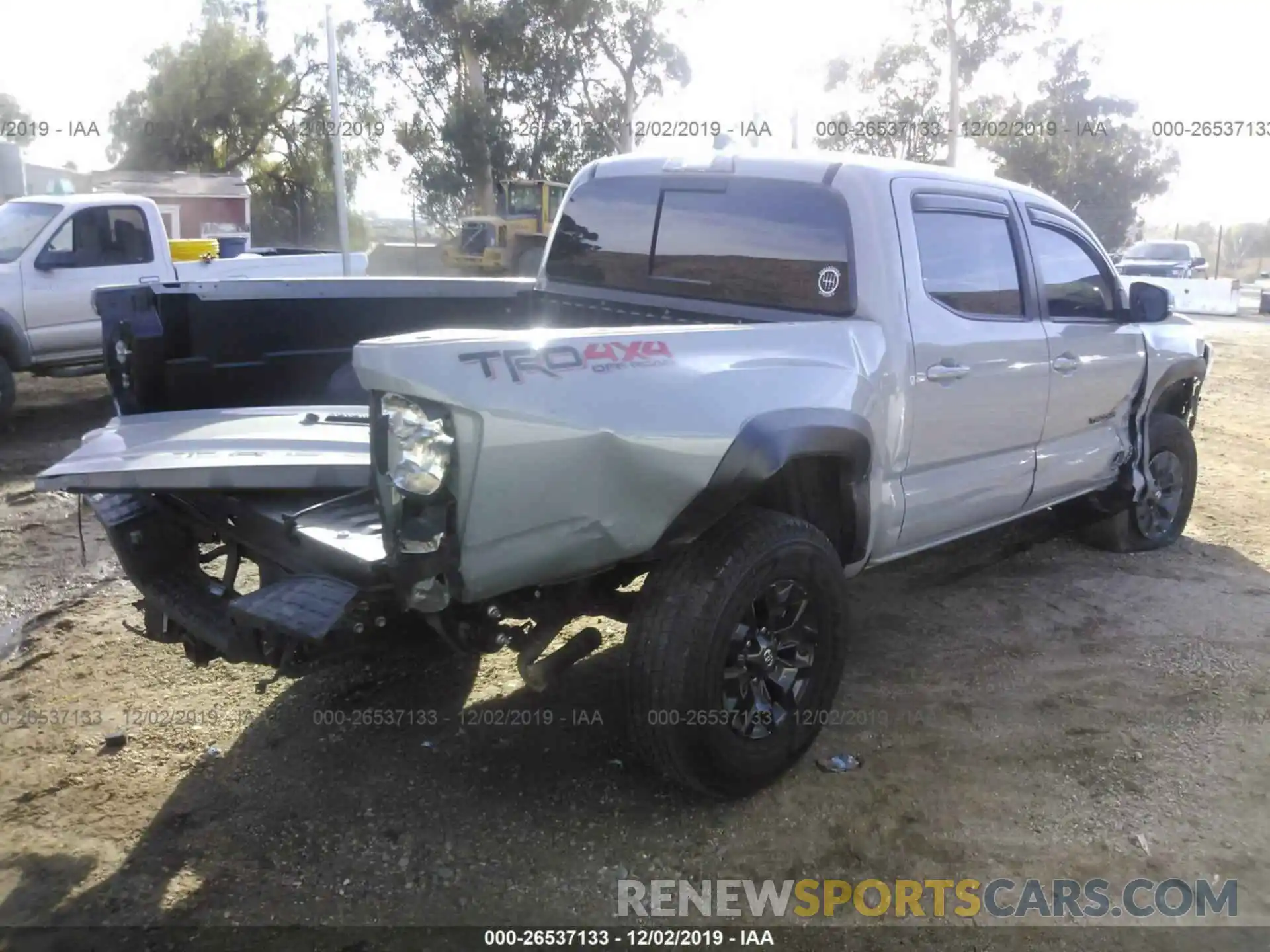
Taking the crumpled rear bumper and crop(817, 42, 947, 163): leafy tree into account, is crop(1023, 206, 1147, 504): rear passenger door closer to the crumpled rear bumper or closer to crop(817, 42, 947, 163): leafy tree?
the crumpled rear bumper

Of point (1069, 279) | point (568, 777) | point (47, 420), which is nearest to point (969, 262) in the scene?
point (1069, 279)

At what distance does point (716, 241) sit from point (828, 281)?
1.67 ft

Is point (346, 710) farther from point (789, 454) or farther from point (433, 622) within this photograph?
point (789, 454)

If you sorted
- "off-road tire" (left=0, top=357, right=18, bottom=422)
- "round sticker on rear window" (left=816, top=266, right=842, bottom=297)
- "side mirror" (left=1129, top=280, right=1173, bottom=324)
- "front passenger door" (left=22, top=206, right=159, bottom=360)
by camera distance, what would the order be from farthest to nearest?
"front passenger door" (left=22, top=206, right=159, bottom=360)
"off-road tire" (left=0, top=357, right=18, bottom=422)
"side mirror" (left=1129, top=280, right=1173, bottom=324)
"round sticker on rear window" (left=816, top=266, right=842, bottom=297)

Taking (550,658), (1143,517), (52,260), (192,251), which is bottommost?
(1143,517)

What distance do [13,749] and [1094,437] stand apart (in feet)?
15.2

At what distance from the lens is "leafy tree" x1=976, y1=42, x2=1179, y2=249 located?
3531 cm

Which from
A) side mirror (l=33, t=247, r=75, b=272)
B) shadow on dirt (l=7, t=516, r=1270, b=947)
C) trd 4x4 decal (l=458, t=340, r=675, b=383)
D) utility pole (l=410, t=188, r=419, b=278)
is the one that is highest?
utility pole (l=410, t=188, r=419, b=278)

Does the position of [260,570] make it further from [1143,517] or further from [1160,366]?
[1143,517]

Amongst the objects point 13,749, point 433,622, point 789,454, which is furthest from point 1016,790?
point 13,749

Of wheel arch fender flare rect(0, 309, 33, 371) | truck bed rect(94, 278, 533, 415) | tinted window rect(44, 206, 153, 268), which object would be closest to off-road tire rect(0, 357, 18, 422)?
wheel arch fender flare rect(0, 309, 33, 371)

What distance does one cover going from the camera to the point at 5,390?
28.0 ft

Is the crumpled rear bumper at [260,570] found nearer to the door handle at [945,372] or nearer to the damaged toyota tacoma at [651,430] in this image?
the damaged toyota tacoma at [651,430]

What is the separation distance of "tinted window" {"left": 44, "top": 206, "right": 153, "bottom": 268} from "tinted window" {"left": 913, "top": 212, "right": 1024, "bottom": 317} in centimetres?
801
